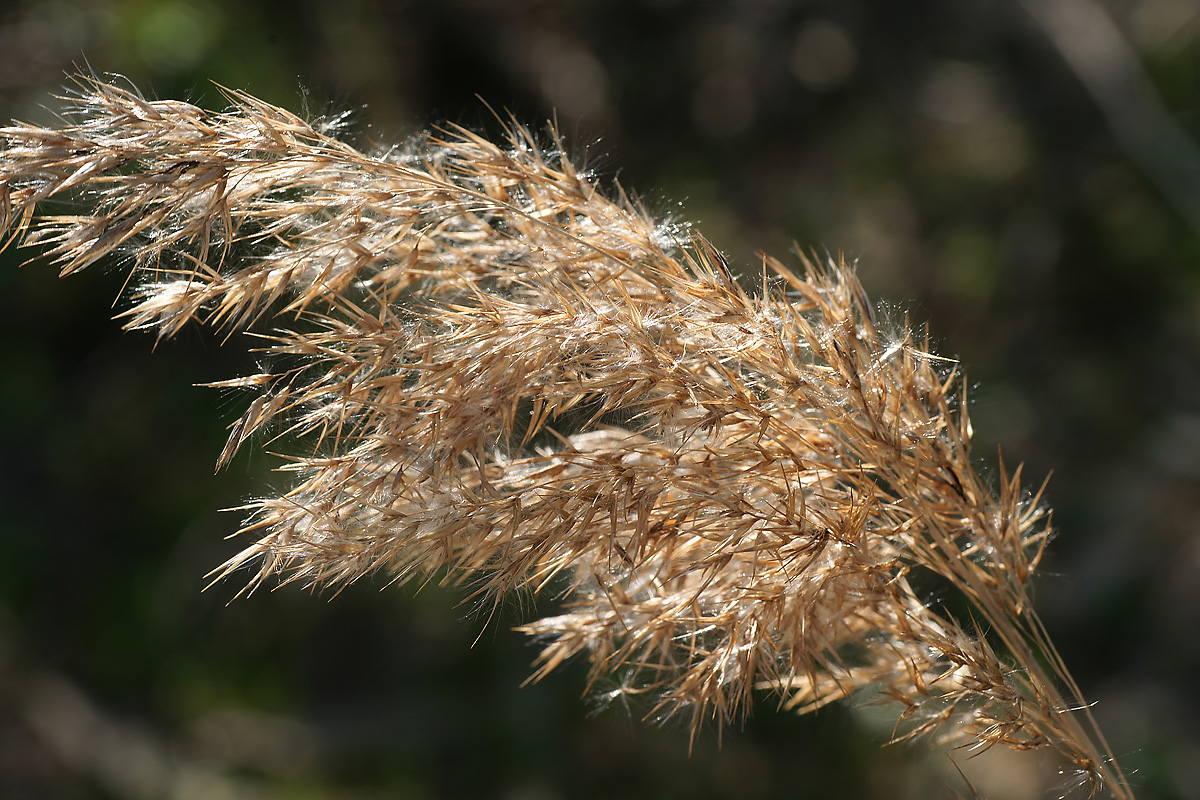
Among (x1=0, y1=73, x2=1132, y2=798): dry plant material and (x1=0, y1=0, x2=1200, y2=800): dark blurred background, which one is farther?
(x1=0, y1=0, x2=1200, y2=800): dark blurred background

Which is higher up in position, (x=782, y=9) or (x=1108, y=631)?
(x=782, y=9)

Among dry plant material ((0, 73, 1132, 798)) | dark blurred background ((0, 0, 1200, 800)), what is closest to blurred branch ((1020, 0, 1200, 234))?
dark blurred background ((0, 0, 1200, 800))

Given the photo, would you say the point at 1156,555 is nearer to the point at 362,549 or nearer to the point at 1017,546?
the point at 1017,546

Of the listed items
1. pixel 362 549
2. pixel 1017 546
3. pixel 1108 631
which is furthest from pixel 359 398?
pixel 1108 631

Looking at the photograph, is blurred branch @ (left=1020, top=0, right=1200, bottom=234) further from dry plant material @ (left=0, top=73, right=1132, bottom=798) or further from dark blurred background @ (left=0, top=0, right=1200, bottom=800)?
dry plant material @ (left=0, top=73, right=1132, bottom=798)

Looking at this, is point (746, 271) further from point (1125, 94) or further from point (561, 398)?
point (561, 398)

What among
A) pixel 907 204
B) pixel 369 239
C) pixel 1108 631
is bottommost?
pixel 1108 631

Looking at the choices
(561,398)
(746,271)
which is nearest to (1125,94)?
(746,271)
